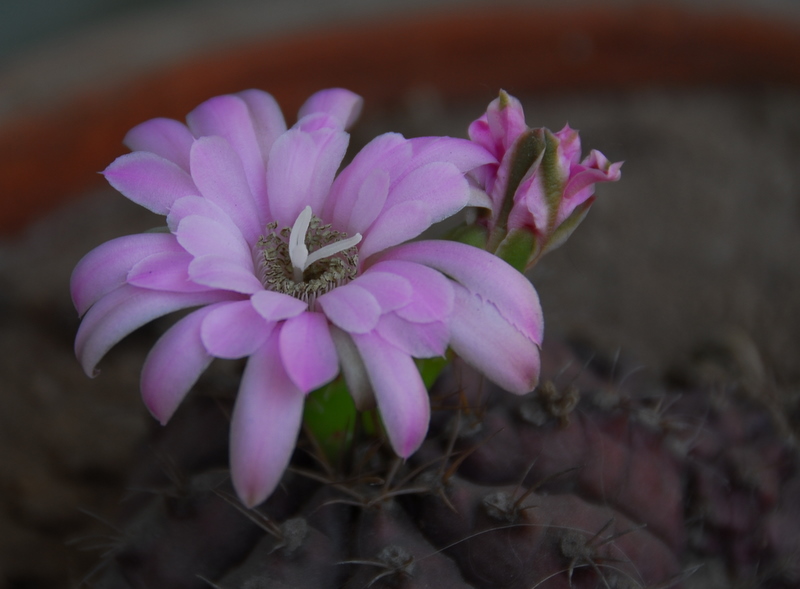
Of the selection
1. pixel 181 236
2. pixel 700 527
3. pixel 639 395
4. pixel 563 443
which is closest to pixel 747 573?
pixel 700 527

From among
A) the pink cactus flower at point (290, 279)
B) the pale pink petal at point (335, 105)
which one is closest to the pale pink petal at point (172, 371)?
the pink cactus flower at point (290, 279)

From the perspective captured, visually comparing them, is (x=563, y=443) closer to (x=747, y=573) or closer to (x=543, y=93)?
(x=747, y=573)

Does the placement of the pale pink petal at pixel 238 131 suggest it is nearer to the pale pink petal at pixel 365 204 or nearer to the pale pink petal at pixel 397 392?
the pale pink petal at pixel 365 204

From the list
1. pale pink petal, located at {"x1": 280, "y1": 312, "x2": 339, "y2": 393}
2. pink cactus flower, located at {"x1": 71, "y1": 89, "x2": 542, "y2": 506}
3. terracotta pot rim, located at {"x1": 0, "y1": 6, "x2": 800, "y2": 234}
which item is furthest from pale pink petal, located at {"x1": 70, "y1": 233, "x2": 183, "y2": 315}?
terracotta pot rim, located at {"x1": 0, "y1": 6, "x2": 800, "y2": 234}

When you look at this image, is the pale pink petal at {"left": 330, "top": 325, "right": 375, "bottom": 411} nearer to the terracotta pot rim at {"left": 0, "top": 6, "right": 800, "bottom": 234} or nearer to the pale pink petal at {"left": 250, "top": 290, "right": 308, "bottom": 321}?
the pale pink petal at {"left": 250, "top": 290, "right": 308, "bottom": 321}

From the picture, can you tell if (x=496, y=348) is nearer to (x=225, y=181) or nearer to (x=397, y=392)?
(x=397, y=392)
